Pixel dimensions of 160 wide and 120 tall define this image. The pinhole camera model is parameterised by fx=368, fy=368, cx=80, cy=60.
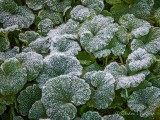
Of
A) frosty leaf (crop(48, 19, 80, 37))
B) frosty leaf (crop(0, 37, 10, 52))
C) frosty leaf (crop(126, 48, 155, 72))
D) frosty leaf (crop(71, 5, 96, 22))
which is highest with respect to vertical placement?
frosty leaf (crop(71, 5, 96, 22))

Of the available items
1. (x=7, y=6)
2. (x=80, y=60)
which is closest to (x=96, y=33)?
(x=80, y=60)

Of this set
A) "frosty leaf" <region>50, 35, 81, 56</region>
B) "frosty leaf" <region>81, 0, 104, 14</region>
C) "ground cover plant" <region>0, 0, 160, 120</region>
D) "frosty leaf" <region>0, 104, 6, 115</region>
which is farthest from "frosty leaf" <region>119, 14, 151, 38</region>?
"frosty leaf" <region>0, 104, 6, 115</region>

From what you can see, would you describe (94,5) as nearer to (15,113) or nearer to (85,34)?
(85,34)

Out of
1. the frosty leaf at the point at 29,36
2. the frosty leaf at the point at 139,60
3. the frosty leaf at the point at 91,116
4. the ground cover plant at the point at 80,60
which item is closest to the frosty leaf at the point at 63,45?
the ground cover plant at the point at 80,60

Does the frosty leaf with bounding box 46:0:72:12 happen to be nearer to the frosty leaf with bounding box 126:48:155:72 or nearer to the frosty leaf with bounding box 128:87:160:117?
the frosty leaf with bounding box 126:48:155:72

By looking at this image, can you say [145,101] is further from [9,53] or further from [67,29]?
[9,53]

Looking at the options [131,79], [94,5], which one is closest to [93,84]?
[131,79]
